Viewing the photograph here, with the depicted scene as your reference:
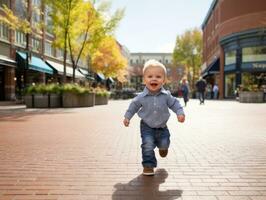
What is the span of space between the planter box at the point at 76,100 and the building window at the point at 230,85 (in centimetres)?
2283

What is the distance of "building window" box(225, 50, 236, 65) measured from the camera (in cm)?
4245

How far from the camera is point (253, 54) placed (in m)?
40.2

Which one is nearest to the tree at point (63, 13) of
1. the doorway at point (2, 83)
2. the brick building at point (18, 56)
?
the brick building at point (18, 56)

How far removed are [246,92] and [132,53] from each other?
10446cm

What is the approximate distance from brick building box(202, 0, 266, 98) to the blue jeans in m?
31.9

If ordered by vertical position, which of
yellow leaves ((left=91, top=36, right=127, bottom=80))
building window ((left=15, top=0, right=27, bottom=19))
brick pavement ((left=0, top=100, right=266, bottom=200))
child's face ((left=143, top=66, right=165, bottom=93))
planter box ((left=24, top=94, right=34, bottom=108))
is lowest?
A: brick pavement ((left=0, top=100, right=266, bottom=200))

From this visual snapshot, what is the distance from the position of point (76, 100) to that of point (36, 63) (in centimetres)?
1219

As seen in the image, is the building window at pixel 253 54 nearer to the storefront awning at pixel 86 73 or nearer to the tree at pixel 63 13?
the tree at pixel 63 13

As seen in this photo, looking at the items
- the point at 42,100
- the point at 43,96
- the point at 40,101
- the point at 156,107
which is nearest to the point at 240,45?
the point at 43,96

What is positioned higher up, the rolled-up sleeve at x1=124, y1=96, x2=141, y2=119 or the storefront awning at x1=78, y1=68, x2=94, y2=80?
the storefront awning at x1=78, y1=68, x2=94, y2=80

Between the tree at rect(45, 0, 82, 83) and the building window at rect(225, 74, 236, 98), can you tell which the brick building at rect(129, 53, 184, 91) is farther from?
the tree at rect(45, 0, 82, 83)

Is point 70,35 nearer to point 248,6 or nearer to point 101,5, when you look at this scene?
point 101,5

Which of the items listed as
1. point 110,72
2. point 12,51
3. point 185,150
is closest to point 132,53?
point 110,72

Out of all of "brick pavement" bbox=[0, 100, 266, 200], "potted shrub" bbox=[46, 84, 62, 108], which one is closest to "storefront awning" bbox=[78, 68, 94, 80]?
"potted shrub" bbox=[46, 84, 62, 108]
